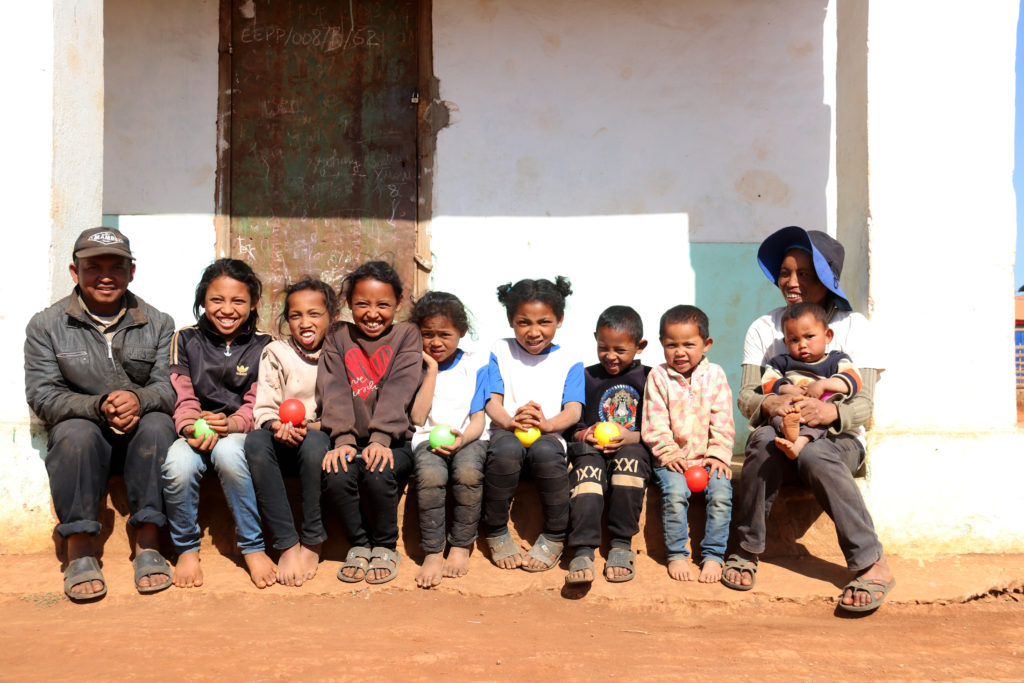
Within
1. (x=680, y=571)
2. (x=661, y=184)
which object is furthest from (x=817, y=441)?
(x=661, y=184)

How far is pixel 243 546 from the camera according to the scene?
13.5 feet

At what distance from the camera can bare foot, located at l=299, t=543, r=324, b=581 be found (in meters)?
4.08

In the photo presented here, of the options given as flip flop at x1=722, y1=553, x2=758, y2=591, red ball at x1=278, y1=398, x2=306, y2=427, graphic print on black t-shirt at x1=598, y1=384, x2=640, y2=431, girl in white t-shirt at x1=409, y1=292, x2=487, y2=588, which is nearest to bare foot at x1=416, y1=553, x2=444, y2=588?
girl in white t-shirt at x1=409, y1=292, x2=487, y2=588

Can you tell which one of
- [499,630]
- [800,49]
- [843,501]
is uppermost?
[800,49]

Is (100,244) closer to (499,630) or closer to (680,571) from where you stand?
(499,630)

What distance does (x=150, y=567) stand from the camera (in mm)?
3969

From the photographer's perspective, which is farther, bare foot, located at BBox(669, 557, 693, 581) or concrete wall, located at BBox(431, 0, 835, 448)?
concrete wall, located at BBox(431, 0, 835, 448)

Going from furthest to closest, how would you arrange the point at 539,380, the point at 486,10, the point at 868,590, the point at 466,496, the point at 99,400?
1. the point at 486,10
2. the point at 539,380
3. the point at 466,496
4. the point at 99,400
5. the point at 868,590

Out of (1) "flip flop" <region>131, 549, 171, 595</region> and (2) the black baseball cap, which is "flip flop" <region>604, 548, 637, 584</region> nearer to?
(1) "flip flop" <region>131, 549, 171, 595</region>

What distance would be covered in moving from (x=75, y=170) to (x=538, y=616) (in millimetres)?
3164

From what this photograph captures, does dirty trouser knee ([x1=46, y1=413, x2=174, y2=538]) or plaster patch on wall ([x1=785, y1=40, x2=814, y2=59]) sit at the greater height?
plaster patch on wall ([x1=785, y1=40, x2=814, y2=59])

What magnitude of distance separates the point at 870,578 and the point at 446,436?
6.54ft

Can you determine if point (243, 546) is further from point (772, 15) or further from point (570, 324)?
point (772, 15)

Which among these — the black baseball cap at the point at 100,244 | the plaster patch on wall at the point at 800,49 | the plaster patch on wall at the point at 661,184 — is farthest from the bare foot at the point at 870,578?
the plaster patch on wall at the point at 800,49
